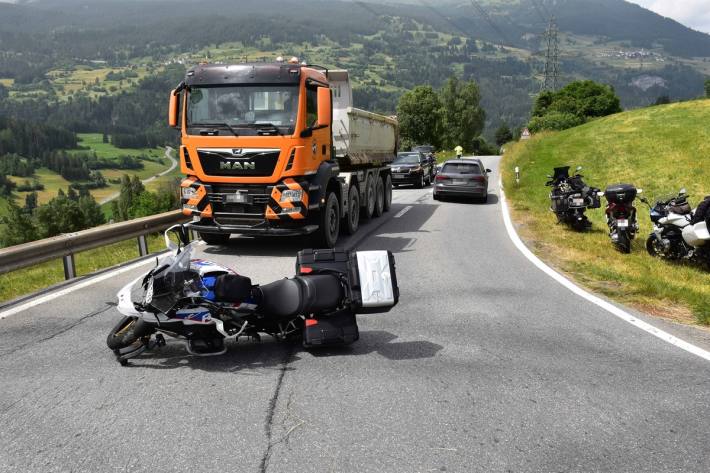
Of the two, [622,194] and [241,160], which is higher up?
[241,160]

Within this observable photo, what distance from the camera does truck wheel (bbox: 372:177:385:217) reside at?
17330 millimetres

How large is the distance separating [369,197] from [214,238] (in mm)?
5260

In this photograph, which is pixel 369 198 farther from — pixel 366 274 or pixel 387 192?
pixel 366 274

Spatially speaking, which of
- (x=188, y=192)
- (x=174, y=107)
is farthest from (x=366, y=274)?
(x=174, y=107)

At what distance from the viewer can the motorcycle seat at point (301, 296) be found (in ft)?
17.9

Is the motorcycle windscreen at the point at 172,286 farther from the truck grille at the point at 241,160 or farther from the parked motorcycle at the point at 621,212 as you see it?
the parked motorcycle at the point at 621,212

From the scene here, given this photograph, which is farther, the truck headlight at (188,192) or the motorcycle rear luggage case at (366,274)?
the truck headlight at (188,192)

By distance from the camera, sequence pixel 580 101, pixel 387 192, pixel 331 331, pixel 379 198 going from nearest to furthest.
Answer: pixel 331 331
pixel 379 198
pixel 387 192
pixel 580 101

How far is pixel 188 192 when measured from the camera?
10805mm

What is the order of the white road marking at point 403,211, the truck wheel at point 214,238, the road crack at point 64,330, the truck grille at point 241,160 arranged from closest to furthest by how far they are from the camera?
the road crack at point 64,330 < the truck grille at point 241,160 < the truck wheel at point 214,238 < the white road marking at point 403,211

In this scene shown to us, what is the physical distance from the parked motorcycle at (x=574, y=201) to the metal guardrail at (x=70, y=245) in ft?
29.3

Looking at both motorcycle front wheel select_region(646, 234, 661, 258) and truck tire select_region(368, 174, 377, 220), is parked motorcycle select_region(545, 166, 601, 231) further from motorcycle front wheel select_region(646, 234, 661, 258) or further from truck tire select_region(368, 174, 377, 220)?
truck tire select_region(368, 174, 377, 220)

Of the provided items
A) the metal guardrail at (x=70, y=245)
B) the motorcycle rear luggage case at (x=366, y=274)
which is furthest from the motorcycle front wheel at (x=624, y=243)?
the metal guardrail at (x=70, y=245)

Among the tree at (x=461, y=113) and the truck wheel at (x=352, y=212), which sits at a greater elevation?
the tree at (x=461, y=113)
